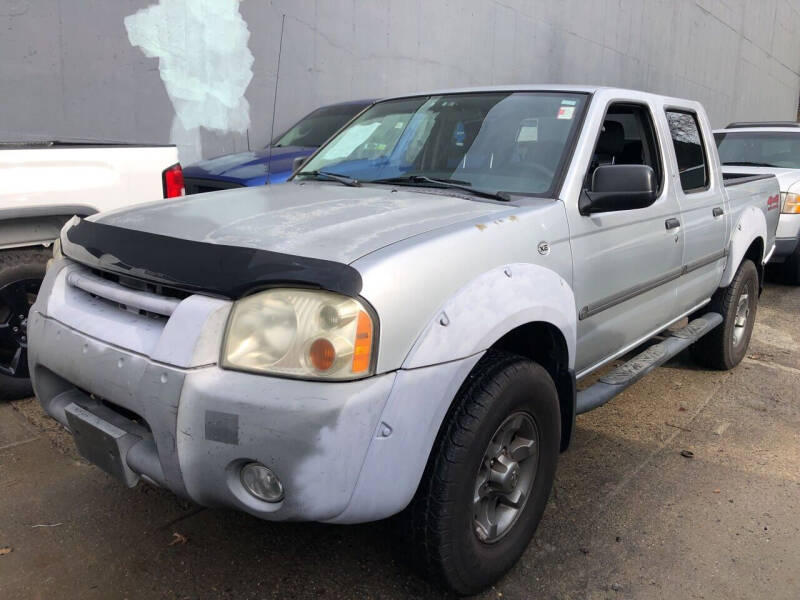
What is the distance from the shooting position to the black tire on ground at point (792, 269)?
26.1ft

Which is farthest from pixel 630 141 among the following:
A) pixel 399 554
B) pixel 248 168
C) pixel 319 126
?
pixel 319 126

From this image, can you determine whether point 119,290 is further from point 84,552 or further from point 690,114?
point 690,114

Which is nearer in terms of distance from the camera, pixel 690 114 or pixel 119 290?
pixel 119 290

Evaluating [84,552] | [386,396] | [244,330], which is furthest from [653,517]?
[84,552]

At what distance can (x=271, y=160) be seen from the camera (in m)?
7.04

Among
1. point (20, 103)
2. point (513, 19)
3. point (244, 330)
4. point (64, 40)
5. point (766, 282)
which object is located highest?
point (513, 19)

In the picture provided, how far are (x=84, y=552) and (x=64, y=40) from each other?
6291mm

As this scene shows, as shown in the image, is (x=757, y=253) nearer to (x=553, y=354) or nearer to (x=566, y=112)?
(x=566, y=112)

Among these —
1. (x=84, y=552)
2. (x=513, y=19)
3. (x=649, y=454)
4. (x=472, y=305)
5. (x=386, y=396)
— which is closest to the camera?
(x=386, y=396)

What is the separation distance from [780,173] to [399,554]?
293 inches

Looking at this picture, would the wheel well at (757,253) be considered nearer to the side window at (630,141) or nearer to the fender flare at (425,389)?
the side window at (630,141)

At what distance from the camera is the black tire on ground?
7.95 meters

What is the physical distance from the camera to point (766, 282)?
8.55 metres

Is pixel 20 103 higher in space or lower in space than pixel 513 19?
lower
